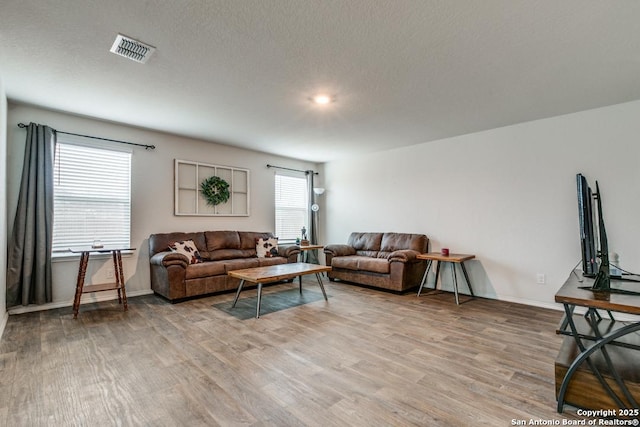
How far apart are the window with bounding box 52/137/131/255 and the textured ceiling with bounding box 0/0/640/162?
555mm

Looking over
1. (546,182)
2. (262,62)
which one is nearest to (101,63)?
(262,62)

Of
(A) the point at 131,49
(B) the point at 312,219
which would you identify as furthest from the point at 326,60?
(B) the point at 312,219

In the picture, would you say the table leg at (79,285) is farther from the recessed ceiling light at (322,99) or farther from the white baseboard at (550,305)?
the white baseboard at (550,305)

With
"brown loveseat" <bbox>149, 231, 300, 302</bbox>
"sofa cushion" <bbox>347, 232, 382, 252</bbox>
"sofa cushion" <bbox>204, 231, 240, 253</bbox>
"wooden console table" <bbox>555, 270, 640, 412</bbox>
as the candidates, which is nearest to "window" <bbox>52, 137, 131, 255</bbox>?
"brown loveseat" <bbox>149, 231, 300, 302</bbox>

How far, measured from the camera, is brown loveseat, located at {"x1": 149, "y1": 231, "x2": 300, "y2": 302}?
3922 millimetres

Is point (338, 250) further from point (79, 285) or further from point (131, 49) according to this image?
point (131, 49)

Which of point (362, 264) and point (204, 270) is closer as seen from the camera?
point (204, 270)

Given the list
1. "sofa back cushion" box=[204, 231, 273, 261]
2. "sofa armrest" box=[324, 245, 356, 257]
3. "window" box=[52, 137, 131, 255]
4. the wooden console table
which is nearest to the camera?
the wooden console table

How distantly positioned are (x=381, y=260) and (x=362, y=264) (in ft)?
1.02

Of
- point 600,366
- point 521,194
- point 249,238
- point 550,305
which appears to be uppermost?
point 521,194

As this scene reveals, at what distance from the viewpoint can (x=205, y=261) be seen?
4688 mm

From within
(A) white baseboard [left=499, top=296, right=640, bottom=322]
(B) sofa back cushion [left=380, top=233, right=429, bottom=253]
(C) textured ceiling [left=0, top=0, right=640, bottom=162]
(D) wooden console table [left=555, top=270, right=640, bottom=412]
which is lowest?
(A) white baseboard [left=499, top=296, right=640, bottom=322]

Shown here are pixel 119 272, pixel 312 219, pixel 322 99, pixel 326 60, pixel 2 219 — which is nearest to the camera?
pixel 326 60

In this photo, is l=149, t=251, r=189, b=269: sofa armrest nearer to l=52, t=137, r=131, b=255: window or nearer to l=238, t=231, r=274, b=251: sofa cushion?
l=52, t=137, r=131, b=255: window
